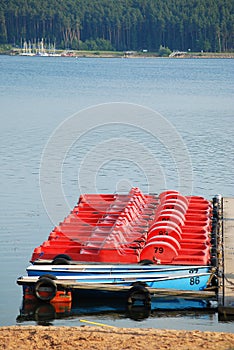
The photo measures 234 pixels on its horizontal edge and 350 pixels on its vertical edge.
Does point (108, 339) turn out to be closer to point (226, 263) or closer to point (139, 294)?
point (139, 294)

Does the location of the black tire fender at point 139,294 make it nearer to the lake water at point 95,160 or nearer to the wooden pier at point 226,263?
the lake water at point 95,160

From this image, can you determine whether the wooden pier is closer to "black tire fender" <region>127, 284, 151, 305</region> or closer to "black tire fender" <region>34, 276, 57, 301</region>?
"black tire fender" <region>127, 284, 151, 305</region>

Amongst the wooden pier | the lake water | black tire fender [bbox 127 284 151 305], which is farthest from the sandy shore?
black tire fender [bbox 127 284 151 305]

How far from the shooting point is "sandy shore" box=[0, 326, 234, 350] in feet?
49.5

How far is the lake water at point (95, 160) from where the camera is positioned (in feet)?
76.2

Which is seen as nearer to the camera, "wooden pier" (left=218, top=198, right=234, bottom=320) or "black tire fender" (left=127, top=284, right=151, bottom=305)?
"wooden pier" (left=218, top=198, right=234, bottom=320)

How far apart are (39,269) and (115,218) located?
18.5 ft

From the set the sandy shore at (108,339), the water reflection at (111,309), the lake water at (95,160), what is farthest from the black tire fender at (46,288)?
the sandy shore at (108,339)

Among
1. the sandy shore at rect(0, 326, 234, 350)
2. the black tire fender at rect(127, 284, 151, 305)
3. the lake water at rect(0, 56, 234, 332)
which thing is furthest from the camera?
the lake water at rect(0, 56, 234, 332)

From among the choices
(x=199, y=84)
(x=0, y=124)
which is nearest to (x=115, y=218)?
(x=0, y=124)

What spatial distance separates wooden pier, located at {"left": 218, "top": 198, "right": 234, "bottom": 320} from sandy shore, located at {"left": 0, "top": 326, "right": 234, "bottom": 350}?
8.34ft

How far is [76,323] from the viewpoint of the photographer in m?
18.8

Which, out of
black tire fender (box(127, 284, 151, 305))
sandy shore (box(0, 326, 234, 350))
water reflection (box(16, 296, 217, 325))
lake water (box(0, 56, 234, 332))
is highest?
lake water (box(0, 56, 234, 332))

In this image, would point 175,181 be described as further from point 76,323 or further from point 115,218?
point 76,323
